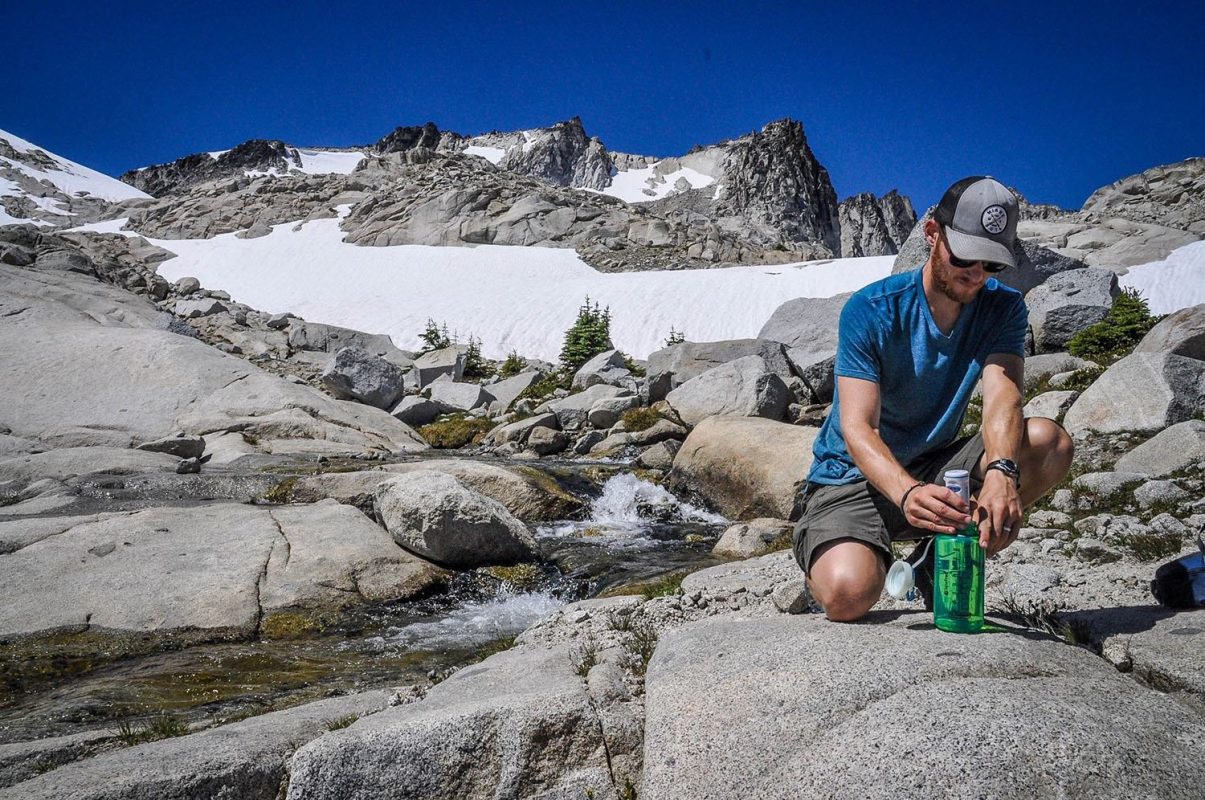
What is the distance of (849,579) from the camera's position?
3.33 meters

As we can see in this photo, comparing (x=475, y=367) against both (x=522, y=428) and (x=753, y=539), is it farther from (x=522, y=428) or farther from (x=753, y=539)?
(x=753, y=539)

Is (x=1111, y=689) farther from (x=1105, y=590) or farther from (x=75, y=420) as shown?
(x=75, y=420)

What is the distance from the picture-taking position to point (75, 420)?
52.1 ft

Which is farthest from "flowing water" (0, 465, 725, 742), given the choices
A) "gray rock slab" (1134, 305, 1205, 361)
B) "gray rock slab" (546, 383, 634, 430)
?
"gray rock slab" (546, 383, 634, 430)

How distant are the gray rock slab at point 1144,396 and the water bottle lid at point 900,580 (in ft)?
25.2

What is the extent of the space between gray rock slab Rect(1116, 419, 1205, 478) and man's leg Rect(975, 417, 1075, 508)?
4864mm

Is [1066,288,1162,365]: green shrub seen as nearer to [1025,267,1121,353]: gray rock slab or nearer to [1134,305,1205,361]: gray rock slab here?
[1025,267,1121,353]: gray rock slab

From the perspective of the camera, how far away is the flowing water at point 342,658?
4.39 meters

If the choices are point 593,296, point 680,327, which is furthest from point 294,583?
point 593,296

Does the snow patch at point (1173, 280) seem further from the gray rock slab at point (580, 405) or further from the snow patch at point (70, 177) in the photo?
the snow patch at point (70, 177)

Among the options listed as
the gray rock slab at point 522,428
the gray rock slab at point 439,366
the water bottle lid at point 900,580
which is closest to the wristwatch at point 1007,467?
the water bottle lid at point 900,580

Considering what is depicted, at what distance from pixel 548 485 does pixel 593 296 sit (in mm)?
31137

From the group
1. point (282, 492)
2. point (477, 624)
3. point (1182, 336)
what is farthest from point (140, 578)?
point (1182, 336)

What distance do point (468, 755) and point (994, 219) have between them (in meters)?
3.16
